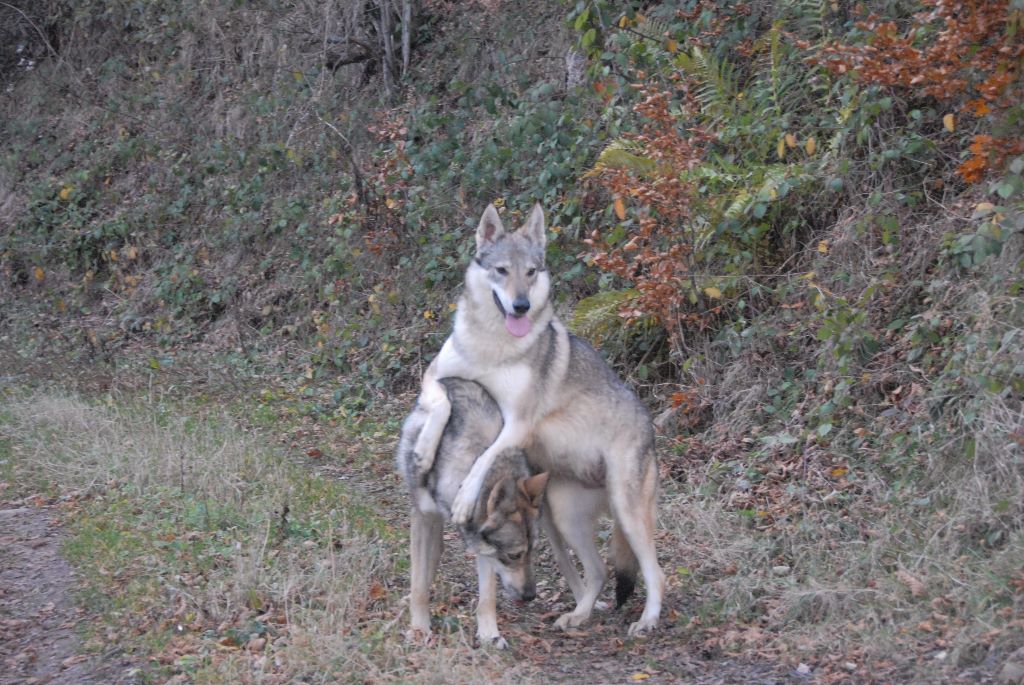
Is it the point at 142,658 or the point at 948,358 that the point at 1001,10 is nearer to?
the point at 948,358

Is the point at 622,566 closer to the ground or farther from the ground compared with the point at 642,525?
closer to the ground

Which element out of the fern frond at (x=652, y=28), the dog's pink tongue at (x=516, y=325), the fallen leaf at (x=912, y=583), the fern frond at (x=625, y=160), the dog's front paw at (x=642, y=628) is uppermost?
the fern frond at (x=652, y=28)

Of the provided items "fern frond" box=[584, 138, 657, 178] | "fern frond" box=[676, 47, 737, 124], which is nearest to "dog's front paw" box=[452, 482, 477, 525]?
"fern frond" box=[584, 138, 657, 178]

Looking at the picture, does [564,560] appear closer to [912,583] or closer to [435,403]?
[435,403]

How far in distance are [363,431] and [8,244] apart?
471 inches

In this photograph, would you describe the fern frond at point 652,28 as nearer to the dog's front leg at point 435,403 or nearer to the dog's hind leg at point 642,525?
the dog's front leg at point 435,403

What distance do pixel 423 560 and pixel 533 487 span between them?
776mm

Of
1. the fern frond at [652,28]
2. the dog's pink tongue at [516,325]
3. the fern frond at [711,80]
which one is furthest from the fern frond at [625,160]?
the dog's pink tongue at [516,325]

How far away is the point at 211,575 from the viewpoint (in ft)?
21.7

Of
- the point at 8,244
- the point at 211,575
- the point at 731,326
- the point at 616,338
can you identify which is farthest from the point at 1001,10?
the point at 8,244

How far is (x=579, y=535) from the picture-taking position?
6773mm

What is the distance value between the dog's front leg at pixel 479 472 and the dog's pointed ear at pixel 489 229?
132cm

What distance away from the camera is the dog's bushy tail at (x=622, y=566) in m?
6.70

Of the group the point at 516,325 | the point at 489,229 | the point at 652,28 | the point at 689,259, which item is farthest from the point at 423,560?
the point at 652,28
